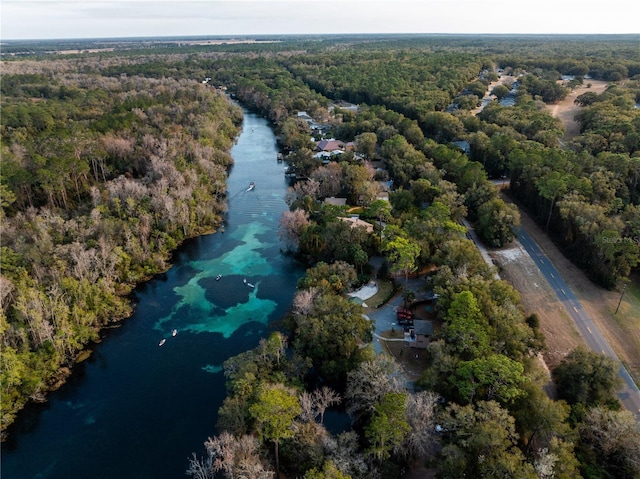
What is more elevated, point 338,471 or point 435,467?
point 338,471

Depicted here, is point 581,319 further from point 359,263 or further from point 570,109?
point 570,109

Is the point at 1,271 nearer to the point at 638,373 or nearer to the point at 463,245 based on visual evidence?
the point at 463,245

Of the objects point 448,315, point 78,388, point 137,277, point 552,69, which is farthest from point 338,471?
point 552,69

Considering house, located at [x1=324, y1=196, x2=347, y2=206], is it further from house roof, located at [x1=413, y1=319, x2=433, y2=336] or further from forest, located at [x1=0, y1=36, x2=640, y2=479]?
house roof, located at [x1=413, y1=319, x2=433, y2=336]

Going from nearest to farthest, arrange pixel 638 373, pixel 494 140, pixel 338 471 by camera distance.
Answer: pixel 338 471
pixel 638 373
pixel 494 140

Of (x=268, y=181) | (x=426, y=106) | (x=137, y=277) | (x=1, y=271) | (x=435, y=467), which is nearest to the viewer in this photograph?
(x=435, y=467)

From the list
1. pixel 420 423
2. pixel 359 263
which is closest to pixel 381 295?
pixel 359 263
